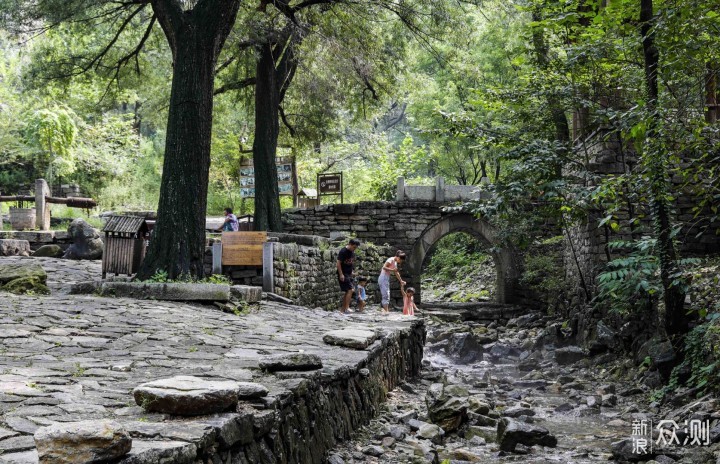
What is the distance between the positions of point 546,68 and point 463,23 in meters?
2.53

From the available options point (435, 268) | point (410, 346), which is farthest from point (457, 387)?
point (435, 268)

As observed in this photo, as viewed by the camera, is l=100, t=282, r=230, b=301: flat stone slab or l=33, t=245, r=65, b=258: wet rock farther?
l=33, t=245, r=65, b=258: wet rock

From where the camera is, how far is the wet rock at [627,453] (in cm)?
552

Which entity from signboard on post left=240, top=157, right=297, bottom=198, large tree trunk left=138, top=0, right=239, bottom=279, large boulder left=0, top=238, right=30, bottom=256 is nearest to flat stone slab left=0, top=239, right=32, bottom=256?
large boulder left=0, top=238, right=30, bottom=256

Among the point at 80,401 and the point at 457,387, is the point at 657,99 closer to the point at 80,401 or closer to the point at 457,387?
the point at 457,387

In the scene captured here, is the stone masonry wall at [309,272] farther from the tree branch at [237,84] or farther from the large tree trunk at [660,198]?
the large tree trunk at [660,198]

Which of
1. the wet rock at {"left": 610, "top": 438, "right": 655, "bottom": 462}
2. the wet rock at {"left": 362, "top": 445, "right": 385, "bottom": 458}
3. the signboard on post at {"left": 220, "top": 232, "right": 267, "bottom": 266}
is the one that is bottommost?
the wet rock at {"left": 610, "top": 438, "right": 655, "bottom": 462}

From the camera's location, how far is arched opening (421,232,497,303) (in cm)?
2234

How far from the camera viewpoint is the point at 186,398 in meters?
3.16

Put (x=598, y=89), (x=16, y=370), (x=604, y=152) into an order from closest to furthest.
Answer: (x=16, y=370)
(x=598, y=89)
(x=604, y=152)

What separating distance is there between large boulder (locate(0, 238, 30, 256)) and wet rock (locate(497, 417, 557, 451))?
38.7 feet

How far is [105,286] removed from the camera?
8484 millimetres

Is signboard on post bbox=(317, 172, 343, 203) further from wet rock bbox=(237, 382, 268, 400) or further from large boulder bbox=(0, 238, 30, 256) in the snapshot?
wet rock bbox=(237, 382, 268, 400)

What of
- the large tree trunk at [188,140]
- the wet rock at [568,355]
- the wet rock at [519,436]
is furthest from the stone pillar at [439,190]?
the wet rock at [519,436]
